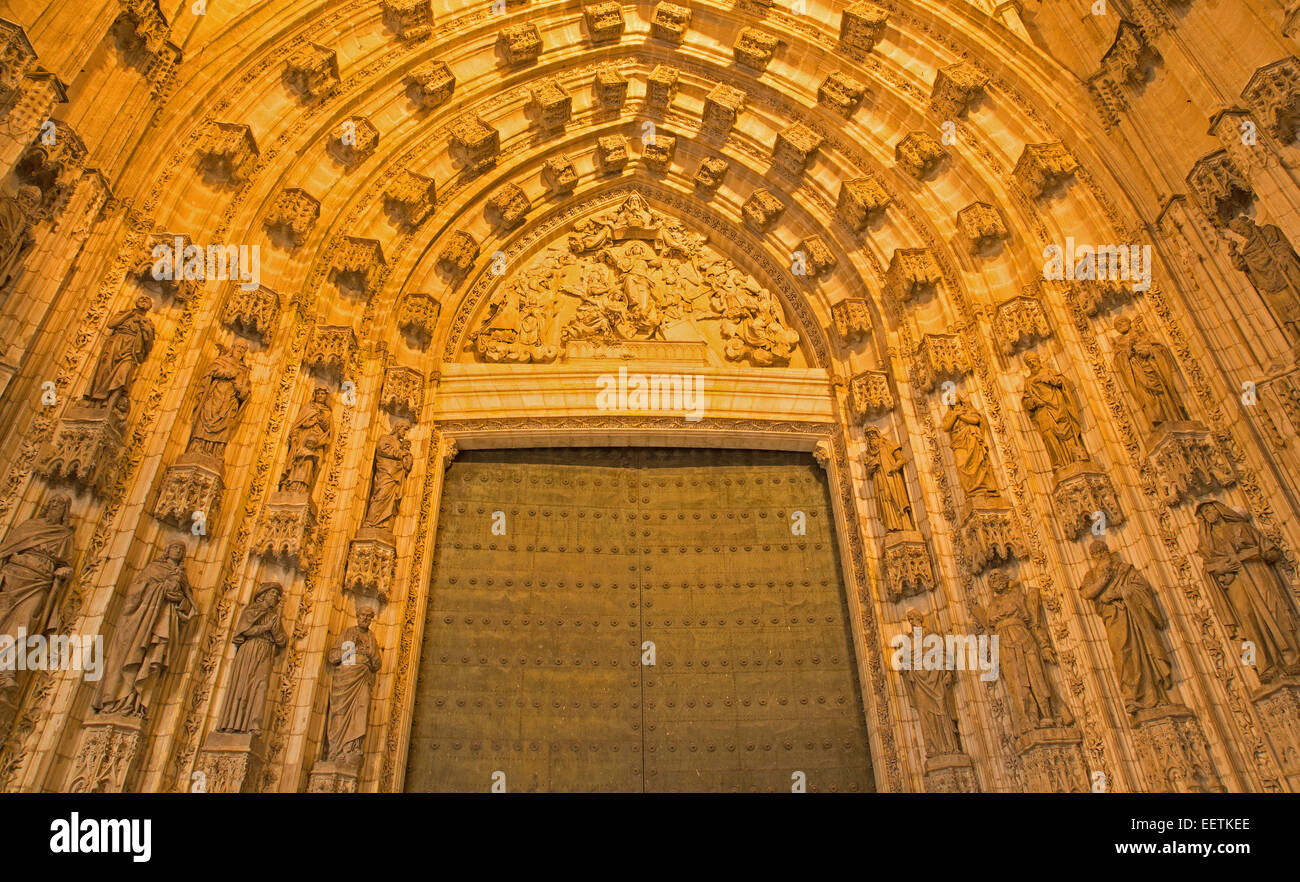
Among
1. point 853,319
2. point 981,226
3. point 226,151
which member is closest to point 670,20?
point 853,319

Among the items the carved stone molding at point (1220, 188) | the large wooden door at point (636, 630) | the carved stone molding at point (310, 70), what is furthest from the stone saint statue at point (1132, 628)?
the carved stone molding at point (310, 70)

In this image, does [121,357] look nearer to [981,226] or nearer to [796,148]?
[796,148]

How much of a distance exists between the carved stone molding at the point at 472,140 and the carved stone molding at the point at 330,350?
2.95 metres

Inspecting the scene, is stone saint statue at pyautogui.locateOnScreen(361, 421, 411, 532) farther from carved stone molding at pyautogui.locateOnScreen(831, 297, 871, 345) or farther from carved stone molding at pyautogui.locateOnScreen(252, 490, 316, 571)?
carved stone molding at pyautogui.locateOnScreen(831, 297, 871, 345)

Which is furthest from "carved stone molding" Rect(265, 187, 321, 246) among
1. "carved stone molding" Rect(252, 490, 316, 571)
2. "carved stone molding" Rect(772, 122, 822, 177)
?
"carved stone molding" Rect(772, 122, 822, 177)

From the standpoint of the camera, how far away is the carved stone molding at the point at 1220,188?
610 centimetres

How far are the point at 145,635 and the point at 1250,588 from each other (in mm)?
7451

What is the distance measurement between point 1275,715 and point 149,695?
7372 mm

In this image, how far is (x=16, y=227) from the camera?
564 centimetres

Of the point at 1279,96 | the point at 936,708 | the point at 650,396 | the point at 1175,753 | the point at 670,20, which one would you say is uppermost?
the point at 670,20

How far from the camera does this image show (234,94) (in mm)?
8258

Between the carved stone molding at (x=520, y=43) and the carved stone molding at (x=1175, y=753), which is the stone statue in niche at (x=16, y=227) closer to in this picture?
the carved stone molding at (x=520, y=43)

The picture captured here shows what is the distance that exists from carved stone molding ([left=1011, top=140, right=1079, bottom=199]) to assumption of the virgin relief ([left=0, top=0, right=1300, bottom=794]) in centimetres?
6

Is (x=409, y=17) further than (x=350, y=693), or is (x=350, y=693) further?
(x=409, y=17)
